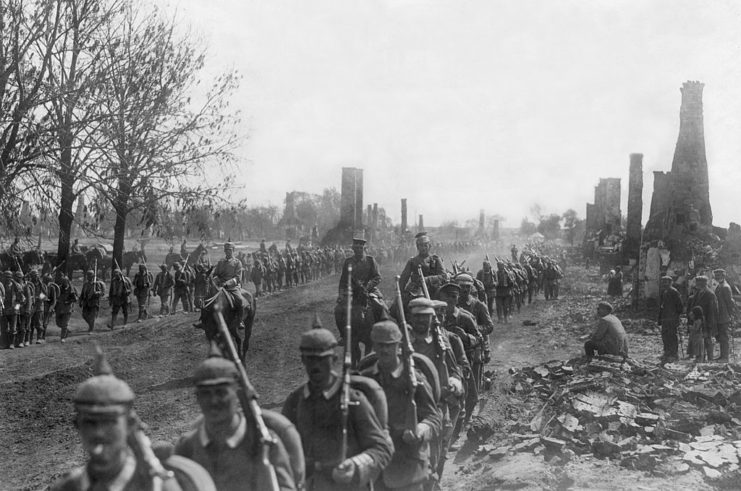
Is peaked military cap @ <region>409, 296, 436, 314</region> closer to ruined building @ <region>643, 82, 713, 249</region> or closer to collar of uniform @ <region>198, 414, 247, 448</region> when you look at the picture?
collar of uniform @ <region>198, 414, 247, 448</region>

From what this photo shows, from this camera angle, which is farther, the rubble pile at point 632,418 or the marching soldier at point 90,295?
the marching soldier at point 90,295

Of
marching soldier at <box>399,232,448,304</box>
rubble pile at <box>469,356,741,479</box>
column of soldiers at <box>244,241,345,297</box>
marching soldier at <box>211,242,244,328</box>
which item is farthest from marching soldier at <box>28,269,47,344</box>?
rubble pile at <box>469,356,741,479</box>

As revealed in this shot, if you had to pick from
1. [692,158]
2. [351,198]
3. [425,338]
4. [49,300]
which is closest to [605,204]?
[351,198]

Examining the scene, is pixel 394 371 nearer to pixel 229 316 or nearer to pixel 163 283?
pixel 229 316

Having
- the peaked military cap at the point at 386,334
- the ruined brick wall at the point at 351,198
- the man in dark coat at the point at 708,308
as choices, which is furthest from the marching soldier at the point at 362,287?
the ruined brick wall at the point at 351,198

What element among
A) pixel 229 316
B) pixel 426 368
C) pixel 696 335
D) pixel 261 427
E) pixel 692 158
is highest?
pixel 692 158

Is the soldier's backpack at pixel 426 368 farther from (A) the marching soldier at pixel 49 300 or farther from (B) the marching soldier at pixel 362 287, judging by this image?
(A) the marching soldier at pixel 49 300
